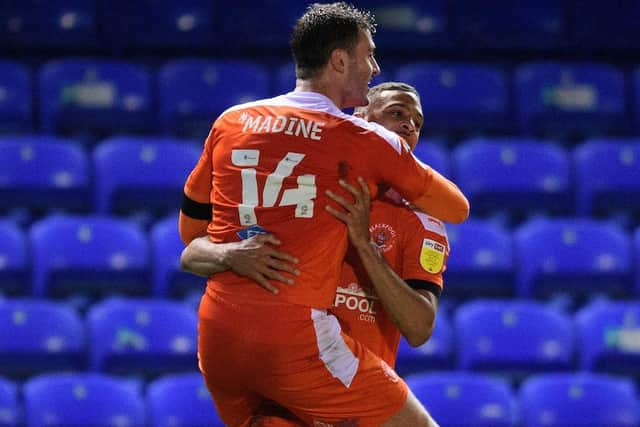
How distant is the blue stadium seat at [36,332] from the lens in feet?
19.4

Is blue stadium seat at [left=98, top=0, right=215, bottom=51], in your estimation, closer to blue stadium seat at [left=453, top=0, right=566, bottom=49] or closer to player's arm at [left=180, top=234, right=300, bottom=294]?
blue stadium seat at [left=453, top=0, right=566, bottom=49]

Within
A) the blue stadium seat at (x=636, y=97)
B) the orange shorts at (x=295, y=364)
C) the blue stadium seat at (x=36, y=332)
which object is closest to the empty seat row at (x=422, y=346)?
the blue stadium seat at (x=36, y=332)

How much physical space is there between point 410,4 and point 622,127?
1.59 metres

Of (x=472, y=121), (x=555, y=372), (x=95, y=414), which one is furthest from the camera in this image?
(x=472, y=121)

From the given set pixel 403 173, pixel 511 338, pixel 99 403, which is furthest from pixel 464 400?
pixel 403 173

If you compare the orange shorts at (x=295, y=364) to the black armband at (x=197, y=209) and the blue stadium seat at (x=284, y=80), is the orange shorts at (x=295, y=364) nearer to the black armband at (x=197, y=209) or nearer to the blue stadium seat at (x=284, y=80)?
the black armband at (x=197, y=209)

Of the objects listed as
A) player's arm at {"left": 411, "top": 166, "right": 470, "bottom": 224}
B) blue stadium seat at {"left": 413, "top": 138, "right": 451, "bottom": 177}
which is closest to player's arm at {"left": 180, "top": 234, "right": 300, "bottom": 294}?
player's arm at {"left": 411, "top": 166, "right": 470, "bottom": 224}

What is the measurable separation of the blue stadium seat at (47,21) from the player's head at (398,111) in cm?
438

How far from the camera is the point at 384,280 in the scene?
3.26 m

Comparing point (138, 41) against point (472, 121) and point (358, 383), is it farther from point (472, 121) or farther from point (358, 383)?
point (358, 383)

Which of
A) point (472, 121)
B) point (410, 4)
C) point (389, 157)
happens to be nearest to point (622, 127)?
point (472, 121)

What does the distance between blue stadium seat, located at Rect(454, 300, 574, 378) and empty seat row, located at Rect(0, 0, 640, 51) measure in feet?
7.47

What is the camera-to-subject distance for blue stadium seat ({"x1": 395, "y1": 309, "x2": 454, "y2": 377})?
20.3ft

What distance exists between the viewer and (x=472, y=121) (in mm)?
7473
